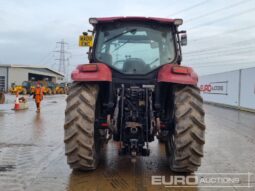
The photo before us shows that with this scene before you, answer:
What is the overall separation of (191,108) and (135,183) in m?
1.46

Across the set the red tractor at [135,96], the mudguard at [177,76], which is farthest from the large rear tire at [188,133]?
the mudguard at [177,76]

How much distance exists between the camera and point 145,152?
6203mm

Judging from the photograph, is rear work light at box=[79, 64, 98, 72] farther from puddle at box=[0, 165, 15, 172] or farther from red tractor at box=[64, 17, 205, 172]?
puddle at box=[0, 165, 15, 172]

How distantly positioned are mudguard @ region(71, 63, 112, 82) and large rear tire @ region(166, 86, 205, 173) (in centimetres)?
120

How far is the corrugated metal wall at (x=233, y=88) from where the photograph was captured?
23.2 metres

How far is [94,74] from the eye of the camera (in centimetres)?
632

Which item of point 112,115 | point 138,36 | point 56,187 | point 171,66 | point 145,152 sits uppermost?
point 138,36

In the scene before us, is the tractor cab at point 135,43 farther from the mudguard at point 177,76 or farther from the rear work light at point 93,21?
the mudguard at point 177,76

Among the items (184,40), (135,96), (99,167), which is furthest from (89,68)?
(184,40)

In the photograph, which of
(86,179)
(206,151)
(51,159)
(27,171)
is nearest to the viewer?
(86,179)

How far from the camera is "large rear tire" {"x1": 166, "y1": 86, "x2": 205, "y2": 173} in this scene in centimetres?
607

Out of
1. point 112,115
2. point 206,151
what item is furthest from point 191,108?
point 206,151

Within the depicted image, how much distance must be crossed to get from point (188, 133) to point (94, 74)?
1767mm

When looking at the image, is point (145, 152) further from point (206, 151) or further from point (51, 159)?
point (206, 151)
